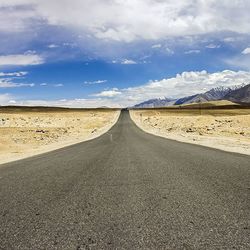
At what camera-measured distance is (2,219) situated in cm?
657

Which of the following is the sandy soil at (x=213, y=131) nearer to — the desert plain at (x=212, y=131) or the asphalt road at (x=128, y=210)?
the desert plain at (x=212, y=131)

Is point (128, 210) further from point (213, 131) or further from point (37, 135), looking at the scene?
point (37, 135)

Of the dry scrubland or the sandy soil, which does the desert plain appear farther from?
the dry scrubland

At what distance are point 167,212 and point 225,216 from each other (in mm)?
1115

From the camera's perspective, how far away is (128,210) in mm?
6828

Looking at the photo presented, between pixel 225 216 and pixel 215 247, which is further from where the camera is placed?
pixel 225 216

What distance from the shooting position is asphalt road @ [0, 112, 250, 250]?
16.8 feet

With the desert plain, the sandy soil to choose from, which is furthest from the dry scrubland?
the sandy soil

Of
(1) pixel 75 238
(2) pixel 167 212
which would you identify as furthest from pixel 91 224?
(2) pixel 167 212

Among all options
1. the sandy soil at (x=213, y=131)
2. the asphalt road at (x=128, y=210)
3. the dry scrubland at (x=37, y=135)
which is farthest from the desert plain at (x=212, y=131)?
the dry scrubland at (x=37, y=135)

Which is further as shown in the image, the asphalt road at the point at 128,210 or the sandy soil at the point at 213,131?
the sandy soil at the point at 213,131

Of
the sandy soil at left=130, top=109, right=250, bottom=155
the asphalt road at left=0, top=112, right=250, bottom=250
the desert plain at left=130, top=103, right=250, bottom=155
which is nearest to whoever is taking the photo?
the asphalt road at left=0, top=112, right=250, bottom=250

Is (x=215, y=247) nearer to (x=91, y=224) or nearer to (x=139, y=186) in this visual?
(x=91, y=224)

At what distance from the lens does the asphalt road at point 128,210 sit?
16.8 ft
